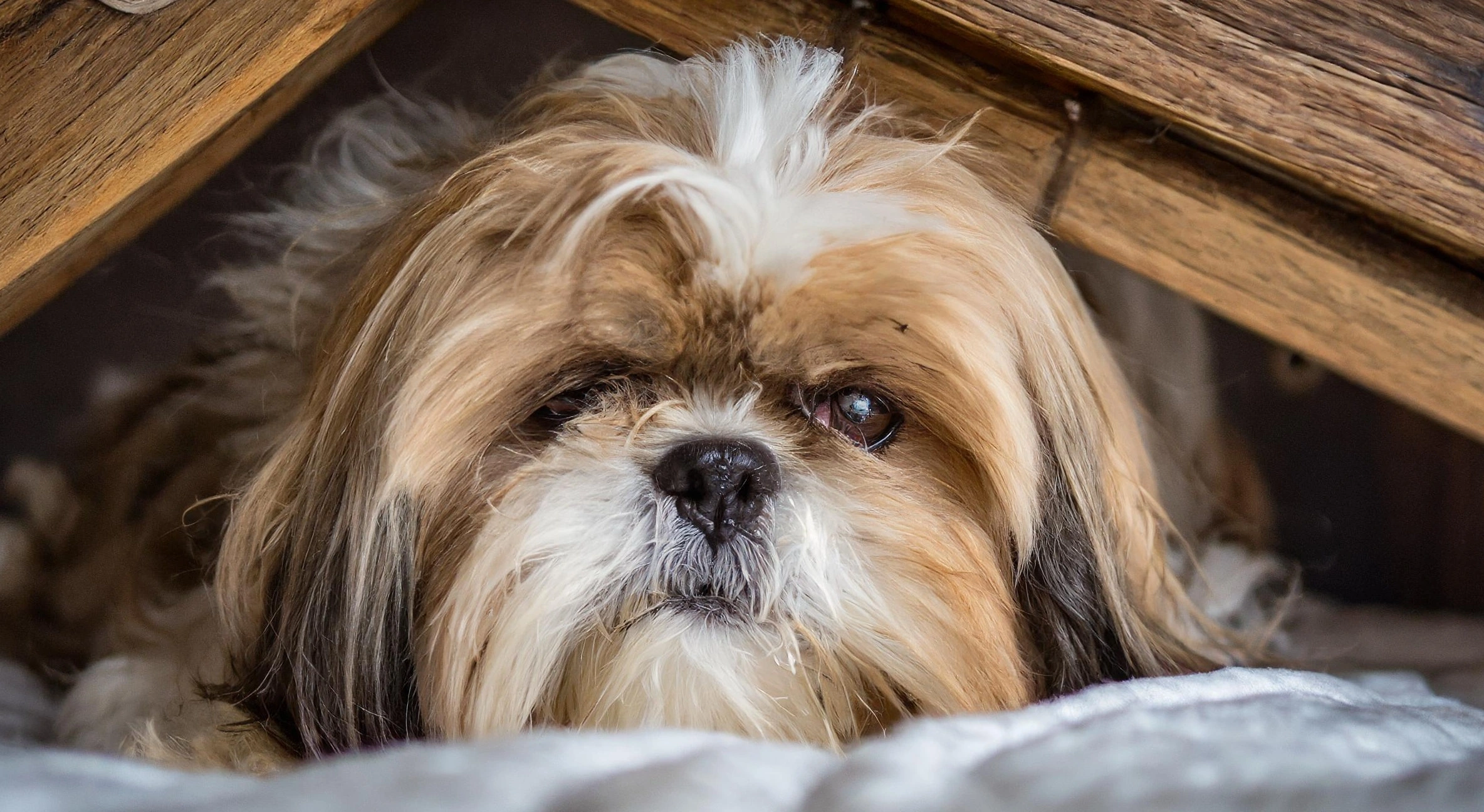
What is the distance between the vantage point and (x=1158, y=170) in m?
1.33

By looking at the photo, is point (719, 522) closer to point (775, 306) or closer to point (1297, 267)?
point (775, 306)

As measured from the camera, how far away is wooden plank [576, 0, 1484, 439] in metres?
1.32

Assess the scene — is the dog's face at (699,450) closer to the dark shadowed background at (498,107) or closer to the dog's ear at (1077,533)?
the dog's ear at (1077,533)

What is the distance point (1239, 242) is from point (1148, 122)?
186mm

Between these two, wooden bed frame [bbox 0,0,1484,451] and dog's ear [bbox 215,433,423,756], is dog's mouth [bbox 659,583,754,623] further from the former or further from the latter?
wooden bed frame [bbox 0,0,1484,451]

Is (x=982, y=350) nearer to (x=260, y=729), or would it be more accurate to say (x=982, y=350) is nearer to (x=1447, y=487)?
(x=260, y=729)

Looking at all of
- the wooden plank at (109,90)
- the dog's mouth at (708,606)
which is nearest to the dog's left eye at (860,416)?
the dog's mouth at (708,606)

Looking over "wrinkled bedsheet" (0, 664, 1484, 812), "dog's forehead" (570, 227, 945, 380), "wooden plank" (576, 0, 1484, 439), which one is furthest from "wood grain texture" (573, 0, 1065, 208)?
"wrinkled bedsheet" (0, 664, 1484, 812)

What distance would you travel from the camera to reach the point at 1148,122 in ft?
4.34

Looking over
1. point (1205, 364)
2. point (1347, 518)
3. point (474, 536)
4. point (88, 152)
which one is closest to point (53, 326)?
point (88, 152)

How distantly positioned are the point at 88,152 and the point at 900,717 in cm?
109

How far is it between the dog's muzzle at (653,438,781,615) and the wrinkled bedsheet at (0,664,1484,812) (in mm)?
318

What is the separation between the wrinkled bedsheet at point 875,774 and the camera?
632mm

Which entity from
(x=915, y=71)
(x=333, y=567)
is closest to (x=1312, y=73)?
(x=915, y=71)
